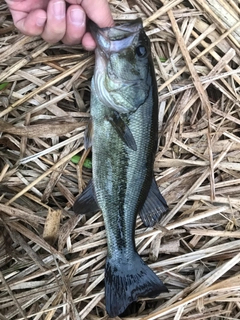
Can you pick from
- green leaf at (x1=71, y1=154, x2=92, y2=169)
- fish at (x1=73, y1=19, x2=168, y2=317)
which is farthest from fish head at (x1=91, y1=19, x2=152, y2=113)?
green leaf at (x1=71, y1=154, x2=92, y2=169)

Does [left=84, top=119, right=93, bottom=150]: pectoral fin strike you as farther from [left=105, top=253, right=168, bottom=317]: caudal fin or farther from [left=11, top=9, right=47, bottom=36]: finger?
[left=105, top=253, right=168, bottom=317]: caudal fin

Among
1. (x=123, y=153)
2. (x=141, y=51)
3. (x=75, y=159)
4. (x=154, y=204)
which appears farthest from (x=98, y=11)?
(x=154, y=204)

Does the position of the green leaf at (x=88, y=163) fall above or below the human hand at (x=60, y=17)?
below

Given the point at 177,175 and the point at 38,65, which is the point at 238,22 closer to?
the point at 177,175

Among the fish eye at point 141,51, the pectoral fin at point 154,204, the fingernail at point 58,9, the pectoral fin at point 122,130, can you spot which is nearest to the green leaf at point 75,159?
the pectoral fin at point 122,130

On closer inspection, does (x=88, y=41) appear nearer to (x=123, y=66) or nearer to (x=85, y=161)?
(x=123, y=66)

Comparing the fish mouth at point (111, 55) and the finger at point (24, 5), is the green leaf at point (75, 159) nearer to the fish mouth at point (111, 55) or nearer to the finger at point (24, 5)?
the fish mouth at point (111, 55)
